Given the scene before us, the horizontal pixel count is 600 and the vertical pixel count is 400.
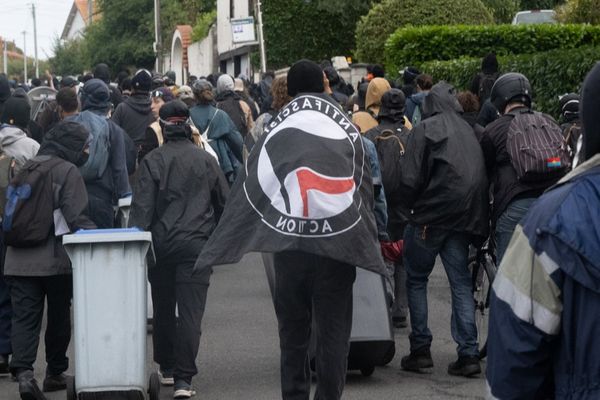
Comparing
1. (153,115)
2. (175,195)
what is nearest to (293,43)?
(153,115)

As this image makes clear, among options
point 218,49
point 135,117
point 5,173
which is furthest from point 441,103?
point 218,49

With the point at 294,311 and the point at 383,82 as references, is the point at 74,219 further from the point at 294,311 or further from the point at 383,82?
the point at 383,82

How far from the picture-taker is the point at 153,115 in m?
14.1

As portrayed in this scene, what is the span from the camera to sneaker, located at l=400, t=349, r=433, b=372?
30.0 ft

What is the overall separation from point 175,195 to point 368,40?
74.1 feet

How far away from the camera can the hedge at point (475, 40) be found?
24.0 metres

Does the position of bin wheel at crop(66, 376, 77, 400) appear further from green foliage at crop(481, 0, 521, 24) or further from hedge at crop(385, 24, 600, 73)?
green foliage at crop(481, 0, 521, 24)

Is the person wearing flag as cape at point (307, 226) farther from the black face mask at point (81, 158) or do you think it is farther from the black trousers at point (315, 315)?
the black face mask at point (81, 158)

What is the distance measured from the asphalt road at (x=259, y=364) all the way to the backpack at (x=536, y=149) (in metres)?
1.47

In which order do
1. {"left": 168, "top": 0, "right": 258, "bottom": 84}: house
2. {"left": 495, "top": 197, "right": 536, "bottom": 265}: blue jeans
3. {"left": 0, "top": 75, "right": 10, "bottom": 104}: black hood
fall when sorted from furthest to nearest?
{"left": 168, "top": 0, "right": 258, "bottom": 84}: house < {"left": 0, "top": 75, "right": 10, "bottom": 104}: black hood < {"left": 495, "top": 197, "right": 536, "bottom": 265}: blue jeans

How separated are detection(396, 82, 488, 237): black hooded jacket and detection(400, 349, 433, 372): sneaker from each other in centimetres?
96

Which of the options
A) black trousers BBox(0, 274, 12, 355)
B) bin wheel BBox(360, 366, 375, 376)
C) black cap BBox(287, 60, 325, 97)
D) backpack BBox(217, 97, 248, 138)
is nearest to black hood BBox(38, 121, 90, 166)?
black trousers BBox(0, 274, 12, 355)

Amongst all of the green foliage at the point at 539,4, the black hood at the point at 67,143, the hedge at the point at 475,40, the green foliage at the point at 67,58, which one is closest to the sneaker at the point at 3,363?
the black hood at the point at 67,143

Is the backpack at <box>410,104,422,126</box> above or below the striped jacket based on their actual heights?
above
